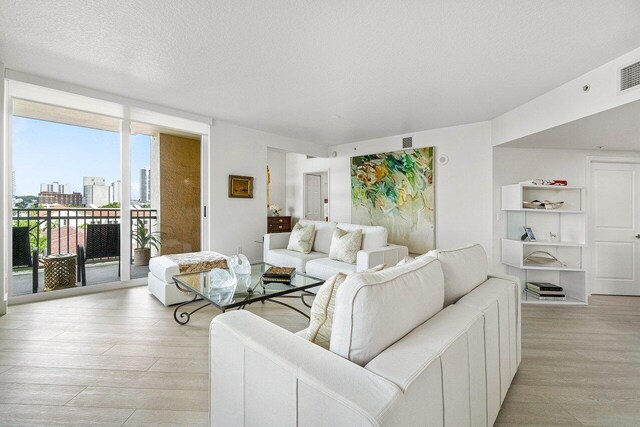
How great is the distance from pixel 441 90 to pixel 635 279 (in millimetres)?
3919

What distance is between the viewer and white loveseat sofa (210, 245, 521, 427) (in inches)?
29.3

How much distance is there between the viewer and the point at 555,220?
4.01 meters

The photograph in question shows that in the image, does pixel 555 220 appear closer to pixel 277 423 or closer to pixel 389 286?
pixel 389 286

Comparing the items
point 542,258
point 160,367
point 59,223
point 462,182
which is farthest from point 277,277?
point 542,258

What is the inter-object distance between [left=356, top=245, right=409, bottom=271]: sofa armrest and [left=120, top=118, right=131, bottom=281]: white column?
9.97 ft

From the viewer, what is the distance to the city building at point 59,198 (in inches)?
133

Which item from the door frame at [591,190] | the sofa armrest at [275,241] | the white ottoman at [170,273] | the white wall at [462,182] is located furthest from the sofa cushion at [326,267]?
the door frame at [591,190]

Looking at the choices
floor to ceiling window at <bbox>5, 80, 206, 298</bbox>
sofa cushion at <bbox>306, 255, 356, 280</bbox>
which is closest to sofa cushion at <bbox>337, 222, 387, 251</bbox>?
sofa cushion at <bbox>306, 255, 356, 280</bbox>

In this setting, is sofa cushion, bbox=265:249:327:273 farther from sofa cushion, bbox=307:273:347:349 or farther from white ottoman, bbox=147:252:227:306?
sofa cushion, bbox=307:273:347:349

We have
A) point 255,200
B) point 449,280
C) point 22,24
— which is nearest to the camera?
point 449,280

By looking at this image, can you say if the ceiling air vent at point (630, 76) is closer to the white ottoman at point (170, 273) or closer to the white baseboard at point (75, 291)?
the white ottoman at point (170, 273)

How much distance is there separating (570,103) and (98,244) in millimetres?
5718

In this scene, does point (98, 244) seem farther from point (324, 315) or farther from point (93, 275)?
point (324, 315)

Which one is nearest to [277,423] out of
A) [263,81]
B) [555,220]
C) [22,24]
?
[263,81]
